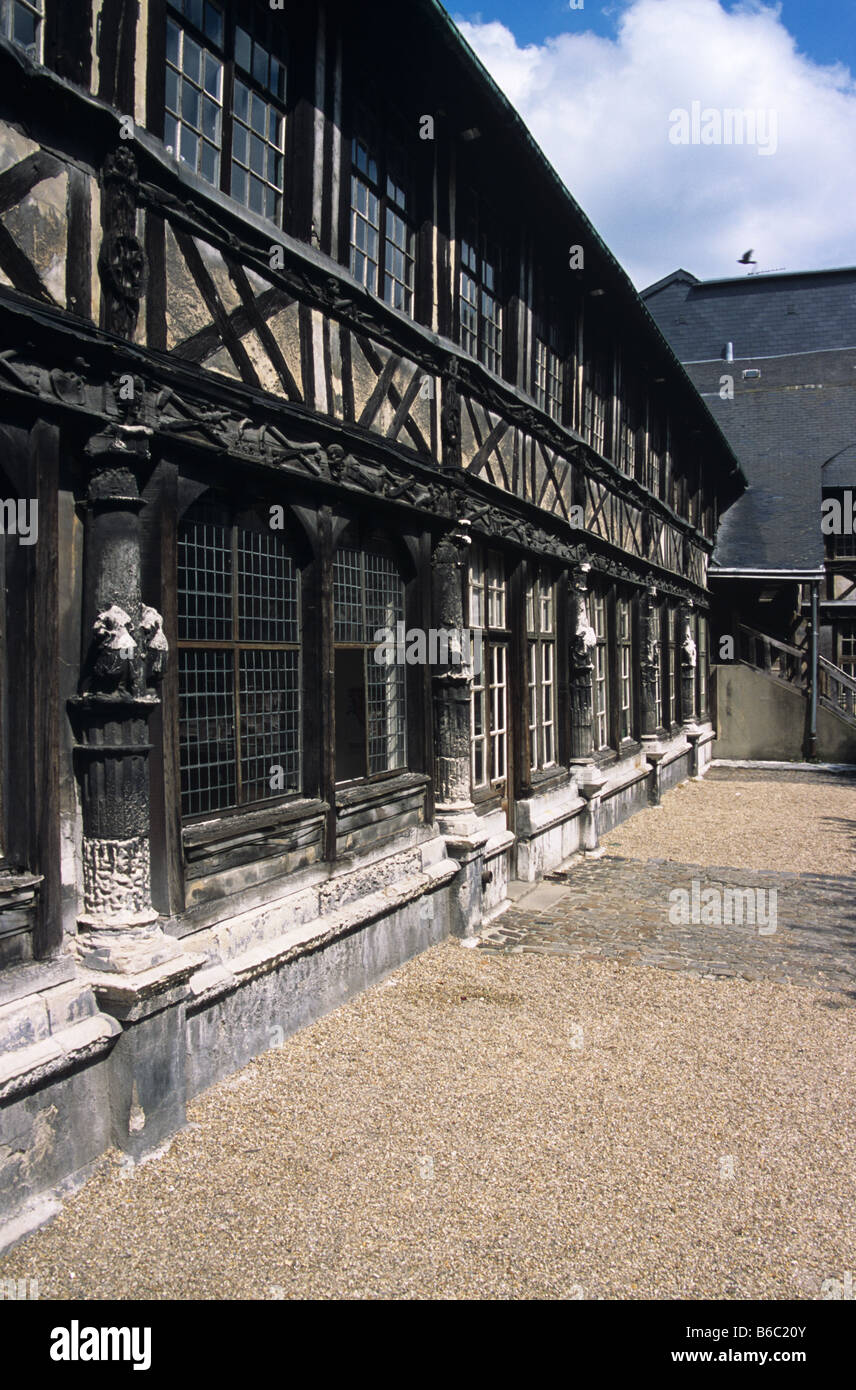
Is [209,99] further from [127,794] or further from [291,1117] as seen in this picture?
[291,1117]

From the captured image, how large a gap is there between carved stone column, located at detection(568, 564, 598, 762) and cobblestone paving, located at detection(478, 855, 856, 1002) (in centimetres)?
171

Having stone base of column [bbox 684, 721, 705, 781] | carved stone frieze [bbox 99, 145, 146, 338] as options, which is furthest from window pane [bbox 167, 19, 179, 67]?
stone base of column [bbox 684, 721, 705, 781]

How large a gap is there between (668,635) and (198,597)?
13.5m

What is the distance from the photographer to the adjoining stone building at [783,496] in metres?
20.8

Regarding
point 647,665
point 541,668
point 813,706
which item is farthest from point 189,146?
point 813,706

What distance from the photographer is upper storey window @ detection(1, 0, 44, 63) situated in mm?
3605

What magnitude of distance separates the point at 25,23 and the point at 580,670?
26.4 ft

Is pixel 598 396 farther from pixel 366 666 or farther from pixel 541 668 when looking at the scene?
pixel 366 666

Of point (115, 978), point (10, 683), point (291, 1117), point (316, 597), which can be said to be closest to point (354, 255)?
point (316, 597)

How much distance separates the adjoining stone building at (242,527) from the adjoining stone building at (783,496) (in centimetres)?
1290

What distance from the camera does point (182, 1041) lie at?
4.08 m

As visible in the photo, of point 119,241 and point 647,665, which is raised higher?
point 119,241

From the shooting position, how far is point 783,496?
23.7 metres

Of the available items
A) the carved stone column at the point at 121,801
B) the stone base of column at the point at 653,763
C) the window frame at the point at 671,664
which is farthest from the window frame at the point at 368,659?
the window frame at the point at 671,664
